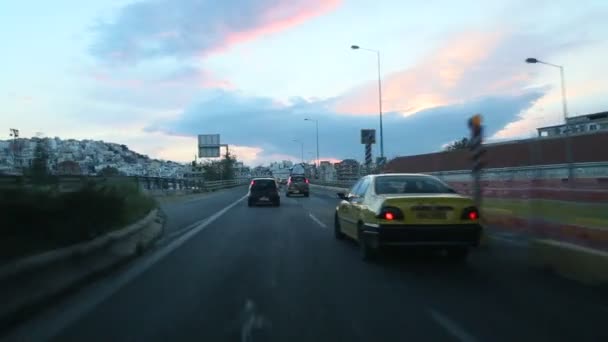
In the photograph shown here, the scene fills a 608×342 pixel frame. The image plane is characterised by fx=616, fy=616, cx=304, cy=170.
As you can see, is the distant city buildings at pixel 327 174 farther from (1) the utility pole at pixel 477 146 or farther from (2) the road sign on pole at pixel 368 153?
(1) the utility pole at pixel 477 146

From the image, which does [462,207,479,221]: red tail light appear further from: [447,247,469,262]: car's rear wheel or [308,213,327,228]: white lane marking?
[308,213,327,228]: white lane marking

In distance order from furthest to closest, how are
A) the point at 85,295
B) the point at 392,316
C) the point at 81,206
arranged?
the point at 81,206, the point at 85,295, the point at 392,316

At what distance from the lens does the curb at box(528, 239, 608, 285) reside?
8.80 metres

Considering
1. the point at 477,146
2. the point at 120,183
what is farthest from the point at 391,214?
the point at 120,183

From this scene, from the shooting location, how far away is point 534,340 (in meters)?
5.98

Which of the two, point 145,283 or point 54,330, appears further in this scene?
point 145,283

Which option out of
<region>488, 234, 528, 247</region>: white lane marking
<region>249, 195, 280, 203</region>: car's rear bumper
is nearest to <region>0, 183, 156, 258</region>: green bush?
<region>488, 234, 528, 247</region>: white lane marking

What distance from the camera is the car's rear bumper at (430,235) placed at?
10.1m

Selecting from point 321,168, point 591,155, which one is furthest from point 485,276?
point 321,168

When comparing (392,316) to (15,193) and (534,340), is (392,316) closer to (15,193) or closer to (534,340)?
(534,340)

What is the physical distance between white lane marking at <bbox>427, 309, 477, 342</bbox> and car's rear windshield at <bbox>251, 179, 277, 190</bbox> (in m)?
26.2

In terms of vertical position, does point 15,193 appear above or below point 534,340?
above

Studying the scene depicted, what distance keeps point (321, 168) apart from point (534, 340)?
9967cm

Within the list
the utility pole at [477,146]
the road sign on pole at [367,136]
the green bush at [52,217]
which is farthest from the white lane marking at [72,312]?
the road sign on pole at [367,136]
